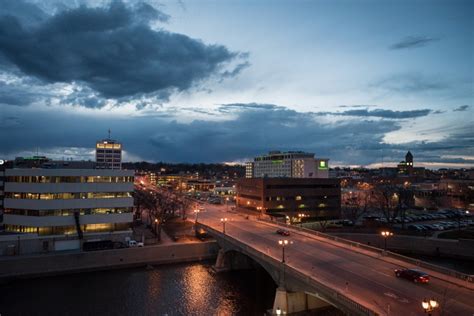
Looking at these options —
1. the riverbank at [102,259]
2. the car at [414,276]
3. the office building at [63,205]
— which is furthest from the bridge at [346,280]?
the office building at [63,205]

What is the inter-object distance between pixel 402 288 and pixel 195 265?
40141 millimetres

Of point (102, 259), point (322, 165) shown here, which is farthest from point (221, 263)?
point (322, 165)

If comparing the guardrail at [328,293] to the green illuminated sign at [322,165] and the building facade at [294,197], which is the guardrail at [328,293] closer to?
the building facade at [294,197]

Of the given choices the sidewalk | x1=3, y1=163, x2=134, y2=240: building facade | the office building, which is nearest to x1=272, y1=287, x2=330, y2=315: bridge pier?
the sidewalk

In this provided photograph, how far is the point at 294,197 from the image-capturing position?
10531 cm

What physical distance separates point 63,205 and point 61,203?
526mm

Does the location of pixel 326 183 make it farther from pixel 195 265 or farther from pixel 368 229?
pixel 195 265

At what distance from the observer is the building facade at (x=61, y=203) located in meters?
Result: 65.0

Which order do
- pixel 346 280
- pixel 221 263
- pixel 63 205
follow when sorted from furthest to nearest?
pixel 63 205, pixel 221 263, pixel 346 280

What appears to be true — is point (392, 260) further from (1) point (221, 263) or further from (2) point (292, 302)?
(1) point (221, 263)

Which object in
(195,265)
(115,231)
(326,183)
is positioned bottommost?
(195,265)

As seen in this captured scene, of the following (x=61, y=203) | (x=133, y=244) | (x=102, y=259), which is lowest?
(x=102, y=259)

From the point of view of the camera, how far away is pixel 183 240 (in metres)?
72.0

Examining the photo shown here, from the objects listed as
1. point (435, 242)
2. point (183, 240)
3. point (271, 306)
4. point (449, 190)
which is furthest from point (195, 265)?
point (449, 190)
